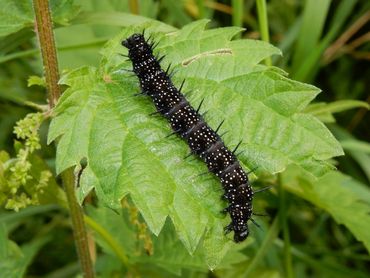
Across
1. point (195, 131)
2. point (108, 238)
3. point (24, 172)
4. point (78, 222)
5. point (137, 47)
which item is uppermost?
point (137, 47)

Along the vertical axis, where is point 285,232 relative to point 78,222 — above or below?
below

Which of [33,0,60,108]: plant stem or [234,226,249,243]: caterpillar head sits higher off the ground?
[33,0,60,108]: plant stem

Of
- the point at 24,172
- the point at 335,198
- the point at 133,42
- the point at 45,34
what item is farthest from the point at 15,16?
the point at 335,198

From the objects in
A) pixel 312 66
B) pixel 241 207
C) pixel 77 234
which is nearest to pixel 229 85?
pixel 241 207

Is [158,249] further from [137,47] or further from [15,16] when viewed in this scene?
[15,16]

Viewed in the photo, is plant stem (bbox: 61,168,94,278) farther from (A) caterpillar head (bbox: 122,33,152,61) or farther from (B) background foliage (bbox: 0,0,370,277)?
(A) caterpillar head (bbox: 122,33,152,61)

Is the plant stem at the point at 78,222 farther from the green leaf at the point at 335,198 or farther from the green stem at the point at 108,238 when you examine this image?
the green leaf at the point at 335,198

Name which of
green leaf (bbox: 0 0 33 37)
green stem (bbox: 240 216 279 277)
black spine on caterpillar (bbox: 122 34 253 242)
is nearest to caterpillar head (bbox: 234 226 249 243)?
black spine on caterpillar (bbox: 122 34 253 242)

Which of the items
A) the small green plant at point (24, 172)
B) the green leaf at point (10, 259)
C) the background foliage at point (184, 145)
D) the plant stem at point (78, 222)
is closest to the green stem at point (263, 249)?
the background foliage at point (184, 145)
